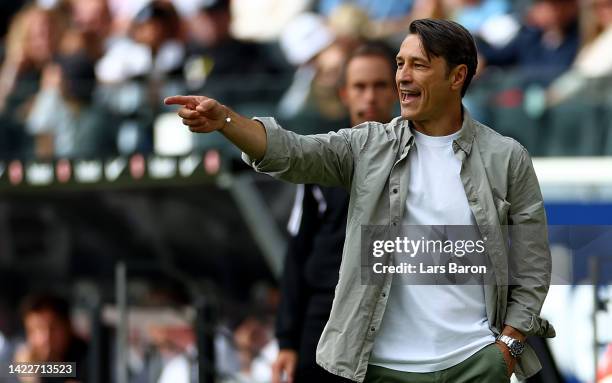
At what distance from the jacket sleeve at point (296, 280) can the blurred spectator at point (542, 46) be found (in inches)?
186

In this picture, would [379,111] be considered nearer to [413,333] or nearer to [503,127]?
[413,333]

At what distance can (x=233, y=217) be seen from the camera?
39.1ft

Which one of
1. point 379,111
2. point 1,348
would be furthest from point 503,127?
point 379,111

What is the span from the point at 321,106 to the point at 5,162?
3.04 metres

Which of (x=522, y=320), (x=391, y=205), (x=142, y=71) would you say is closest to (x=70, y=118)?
(x=142, y=71)

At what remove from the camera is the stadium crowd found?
10344mm

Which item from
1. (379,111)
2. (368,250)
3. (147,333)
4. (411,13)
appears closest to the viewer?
(368,250)

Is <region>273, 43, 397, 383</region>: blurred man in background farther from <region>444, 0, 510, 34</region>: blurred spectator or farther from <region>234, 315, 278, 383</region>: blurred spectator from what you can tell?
<region>444, 0, 510, 34</region>: blurred spectator

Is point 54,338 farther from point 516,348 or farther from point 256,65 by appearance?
point 516,348

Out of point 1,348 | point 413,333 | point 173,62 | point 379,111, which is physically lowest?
point 1,348

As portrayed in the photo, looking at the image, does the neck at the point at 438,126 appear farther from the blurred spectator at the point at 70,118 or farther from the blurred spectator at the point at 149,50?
the blurred spectator at the point at 149,50

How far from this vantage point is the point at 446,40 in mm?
4363

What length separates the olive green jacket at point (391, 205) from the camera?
4273 millimetres

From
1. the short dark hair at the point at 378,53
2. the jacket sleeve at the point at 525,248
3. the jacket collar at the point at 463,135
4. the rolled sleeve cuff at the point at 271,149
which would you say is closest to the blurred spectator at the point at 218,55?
the short dark hair at the point at 378,53
